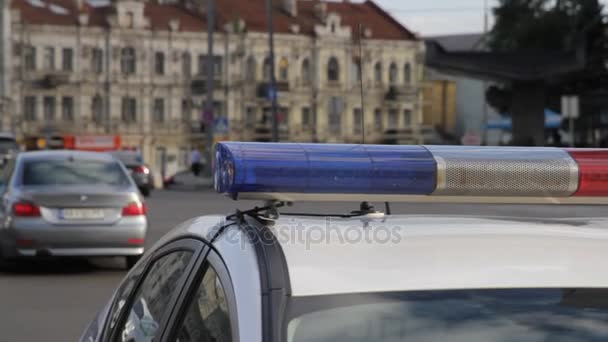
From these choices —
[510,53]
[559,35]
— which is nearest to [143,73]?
[559,35]

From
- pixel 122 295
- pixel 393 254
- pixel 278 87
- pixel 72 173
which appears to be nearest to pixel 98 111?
pixel 278 87

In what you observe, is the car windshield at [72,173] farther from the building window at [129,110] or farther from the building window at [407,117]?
the building window at [407,117]

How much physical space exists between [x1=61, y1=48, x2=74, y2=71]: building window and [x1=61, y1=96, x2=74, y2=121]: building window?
200 cm

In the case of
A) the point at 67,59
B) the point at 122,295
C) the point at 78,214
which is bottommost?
the point at 78,214

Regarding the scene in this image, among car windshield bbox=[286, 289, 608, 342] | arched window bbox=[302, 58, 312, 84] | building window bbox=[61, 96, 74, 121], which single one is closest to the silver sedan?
car windshield bbox=[286, 289, 608, 342]

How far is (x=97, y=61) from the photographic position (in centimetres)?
8350

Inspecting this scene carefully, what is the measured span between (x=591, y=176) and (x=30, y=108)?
80381mm

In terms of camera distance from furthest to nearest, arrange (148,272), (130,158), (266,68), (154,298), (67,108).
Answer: (266,68)
(67,108)
(130,158)
(148,272)
(154,298)

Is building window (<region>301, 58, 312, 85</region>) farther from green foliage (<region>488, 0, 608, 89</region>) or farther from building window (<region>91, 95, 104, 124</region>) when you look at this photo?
green foliage (<region>488, 0, 608, 89</region>)

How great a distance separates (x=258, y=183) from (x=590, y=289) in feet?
2.55

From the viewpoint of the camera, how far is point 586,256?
115 inches

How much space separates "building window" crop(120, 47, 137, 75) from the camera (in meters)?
84.1

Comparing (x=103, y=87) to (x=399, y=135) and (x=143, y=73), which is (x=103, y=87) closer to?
(x=143, y=73)

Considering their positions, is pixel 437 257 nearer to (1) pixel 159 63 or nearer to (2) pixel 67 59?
(2) pixel 67 59
